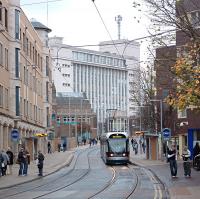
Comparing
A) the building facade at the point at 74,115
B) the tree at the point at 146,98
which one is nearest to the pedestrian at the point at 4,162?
the tree at the point at 146,98

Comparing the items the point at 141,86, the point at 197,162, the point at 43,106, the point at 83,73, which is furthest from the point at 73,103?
the point at 197,162

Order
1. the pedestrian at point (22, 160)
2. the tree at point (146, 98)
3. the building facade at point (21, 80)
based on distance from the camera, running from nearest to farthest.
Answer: the pedestrian at point (22, 160), the building facade at point (21, 80), the tree at point (146, 98)

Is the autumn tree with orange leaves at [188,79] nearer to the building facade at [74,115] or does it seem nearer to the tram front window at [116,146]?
the tram front window at [116,146]

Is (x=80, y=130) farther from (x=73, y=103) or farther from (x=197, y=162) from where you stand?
(x=197, y=162)

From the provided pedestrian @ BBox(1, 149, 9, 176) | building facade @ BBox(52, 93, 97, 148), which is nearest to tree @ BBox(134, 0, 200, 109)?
pedestrian @ BBox(1, 149, 9, 176)

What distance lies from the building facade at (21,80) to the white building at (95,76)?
21.9 feet

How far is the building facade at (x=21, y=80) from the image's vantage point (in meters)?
48.8

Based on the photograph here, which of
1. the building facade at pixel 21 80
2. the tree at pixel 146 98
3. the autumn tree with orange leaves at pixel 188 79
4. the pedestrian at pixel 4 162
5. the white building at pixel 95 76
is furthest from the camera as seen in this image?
the white building at pixel 95 76

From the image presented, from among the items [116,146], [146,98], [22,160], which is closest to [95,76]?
[146,98]

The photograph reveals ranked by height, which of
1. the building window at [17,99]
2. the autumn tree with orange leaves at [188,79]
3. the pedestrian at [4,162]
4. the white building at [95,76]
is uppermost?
the white building at [95,76]

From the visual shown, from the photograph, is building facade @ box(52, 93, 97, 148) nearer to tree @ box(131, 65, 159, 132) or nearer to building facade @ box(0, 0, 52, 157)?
building facade @ box(0, 0, 52, 157)

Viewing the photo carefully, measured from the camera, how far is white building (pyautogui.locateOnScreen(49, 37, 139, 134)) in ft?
296

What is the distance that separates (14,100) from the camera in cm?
5291

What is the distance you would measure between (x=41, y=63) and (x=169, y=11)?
58.3 meters
